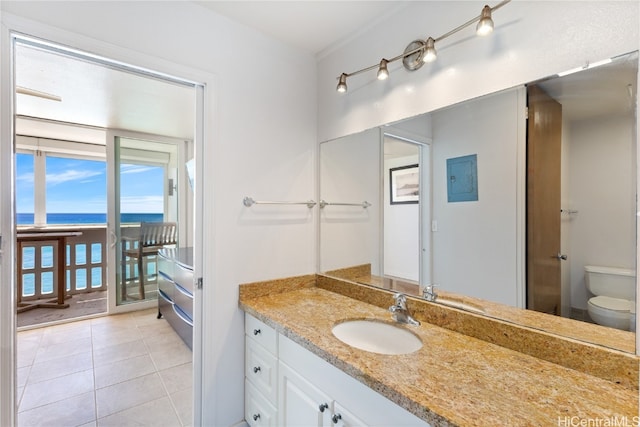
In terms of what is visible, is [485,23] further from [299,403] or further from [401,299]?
[299,403]

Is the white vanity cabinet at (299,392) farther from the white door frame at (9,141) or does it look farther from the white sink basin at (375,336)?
the white door frame at (9,141)

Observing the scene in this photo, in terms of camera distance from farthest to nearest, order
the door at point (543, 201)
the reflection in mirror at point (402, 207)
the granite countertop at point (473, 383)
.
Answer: the reflection in mirror at point (402, 207) → the door at point (543, 201) → the granite countertop at point (473, 383)

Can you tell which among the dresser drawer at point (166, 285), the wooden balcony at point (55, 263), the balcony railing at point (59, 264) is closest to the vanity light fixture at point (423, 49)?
the dresser drawer at point (166, 285)

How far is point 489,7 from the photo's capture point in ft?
3.74

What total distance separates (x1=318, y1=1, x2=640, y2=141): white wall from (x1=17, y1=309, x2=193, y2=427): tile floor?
2.10 metres

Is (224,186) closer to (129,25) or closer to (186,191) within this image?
(129,25)

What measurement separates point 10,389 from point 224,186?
1.17 meters

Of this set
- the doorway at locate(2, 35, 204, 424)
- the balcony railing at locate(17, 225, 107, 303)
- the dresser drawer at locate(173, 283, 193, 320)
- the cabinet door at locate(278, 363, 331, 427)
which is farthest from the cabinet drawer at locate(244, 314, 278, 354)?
the balcony railing at locate(17, 225, 107, 303)

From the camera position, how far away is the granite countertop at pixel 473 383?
2.37ft

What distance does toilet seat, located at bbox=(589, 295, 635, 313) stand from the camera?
2.96 feet

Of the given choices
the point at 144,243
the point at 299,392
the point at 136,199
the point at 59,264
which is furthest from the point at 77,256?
the point at 299,392

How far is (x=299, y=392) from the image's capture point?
123cm

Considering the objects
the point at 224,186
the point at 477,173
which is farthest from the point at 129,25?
the point at 477,173

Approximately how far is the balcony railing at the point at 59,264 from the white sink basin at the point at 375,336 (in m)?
3.91
